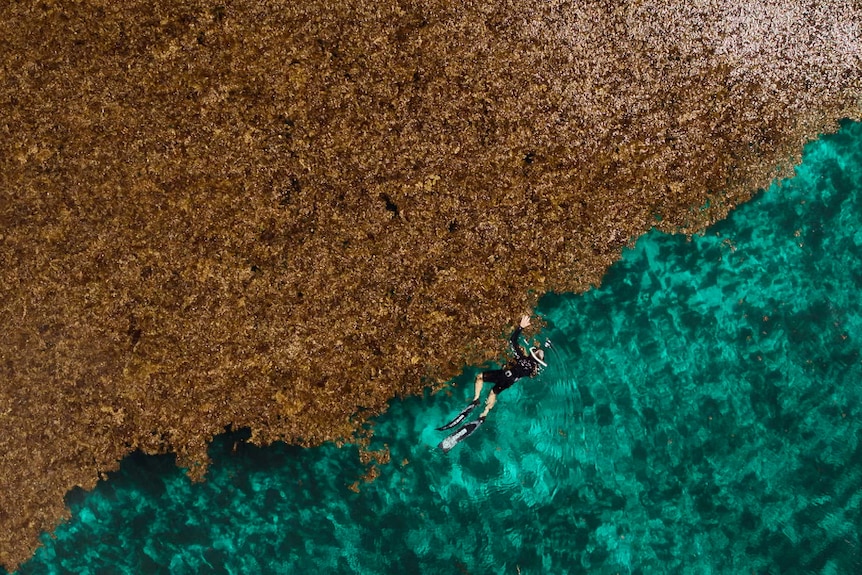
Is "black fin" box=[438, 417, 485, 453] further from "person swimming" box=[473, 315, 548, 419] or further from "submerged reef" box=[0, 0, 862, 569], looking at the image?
"submerged reef" box=[0, 0, 862, 569]

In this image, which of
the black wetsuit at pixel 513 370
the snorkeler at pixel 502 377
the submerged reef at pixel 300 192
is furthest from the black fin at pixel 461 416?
the submerged reef at pixel 300 192

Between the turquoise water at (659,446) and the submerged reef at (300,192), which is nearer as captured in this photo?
the submerged reef at (300,192)

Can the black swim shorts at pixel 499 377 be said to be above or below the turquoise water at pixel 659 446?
above

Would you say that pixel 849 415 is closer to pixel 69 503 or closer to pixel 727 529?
pixel 727 529

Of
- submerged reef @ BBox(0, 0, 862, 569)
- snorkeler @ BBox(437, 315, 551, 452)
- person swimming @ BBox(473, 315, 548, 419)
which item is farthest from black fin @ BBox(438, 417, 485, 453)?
submerged reef @ BBox(0, 0, 862, 569)

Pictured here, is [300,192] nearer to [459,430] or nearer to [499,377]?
[499,377]

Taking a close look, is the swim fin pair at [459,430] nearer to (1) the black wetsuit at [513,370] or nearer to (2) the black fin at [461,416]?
(2) the black fin at [461,416]

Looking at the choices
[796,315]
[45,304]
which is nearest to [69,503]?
[45,304]
